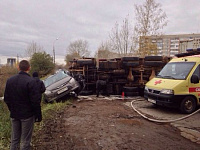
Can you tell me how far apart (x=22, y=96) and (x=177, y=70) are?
20.3ft

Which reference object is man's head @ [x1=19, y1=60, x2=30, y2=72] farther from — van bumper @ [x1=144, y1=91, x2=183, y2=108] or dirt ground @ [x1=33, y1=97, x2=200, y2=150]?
van bumper @ [x1=144, y1=91, x2=183, y2=108]

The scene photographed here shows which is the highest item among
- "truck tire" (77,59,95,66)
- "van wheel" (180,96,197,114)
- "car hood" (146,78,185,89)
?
"truck tire" (77,59,95,66)

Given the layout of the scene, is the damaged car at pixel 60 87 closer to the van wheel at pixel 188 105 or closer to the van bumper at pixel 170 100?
the van bumper at pixel 170 100

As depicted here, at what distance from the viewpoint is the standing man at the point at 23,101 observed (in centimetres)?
291

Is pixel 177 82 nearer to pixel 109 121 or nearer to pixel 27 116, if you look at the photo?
pixel 109 121

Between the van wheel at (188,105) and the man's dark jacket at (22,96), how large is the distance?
5.46 metres

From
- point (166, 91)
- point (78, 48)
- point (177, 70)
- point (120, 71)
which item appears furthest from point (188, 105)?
point (78, 48)

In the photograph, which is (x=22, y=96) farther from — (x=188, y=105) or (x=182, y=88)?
(x=188, y=105)

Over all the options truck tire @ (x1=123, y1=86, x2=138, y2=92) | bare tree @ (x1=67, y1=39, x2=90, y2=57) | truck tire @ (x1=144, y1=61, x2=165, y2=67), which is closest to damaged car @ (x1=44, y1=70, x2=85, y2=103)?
truck tire @ (x1=123, y1=86, x2=138, y2=92)

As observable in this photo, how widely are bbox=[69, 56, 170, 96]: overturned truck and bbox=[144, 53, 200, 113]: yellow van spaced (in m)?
3.55

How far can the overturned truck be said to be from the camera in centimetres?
1058

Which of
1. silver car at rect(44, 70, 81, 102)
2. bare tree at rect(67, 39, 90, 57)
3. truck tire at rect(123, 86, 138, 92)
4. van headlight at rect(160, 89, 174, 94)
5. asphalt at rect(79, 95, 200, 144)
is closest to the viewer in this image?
asphalt at rect(79, 95, 200, 144)

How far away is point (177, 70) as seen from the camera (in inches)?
277

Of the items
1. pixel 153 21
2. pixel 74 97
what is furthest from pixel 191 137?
pixel 153 21
